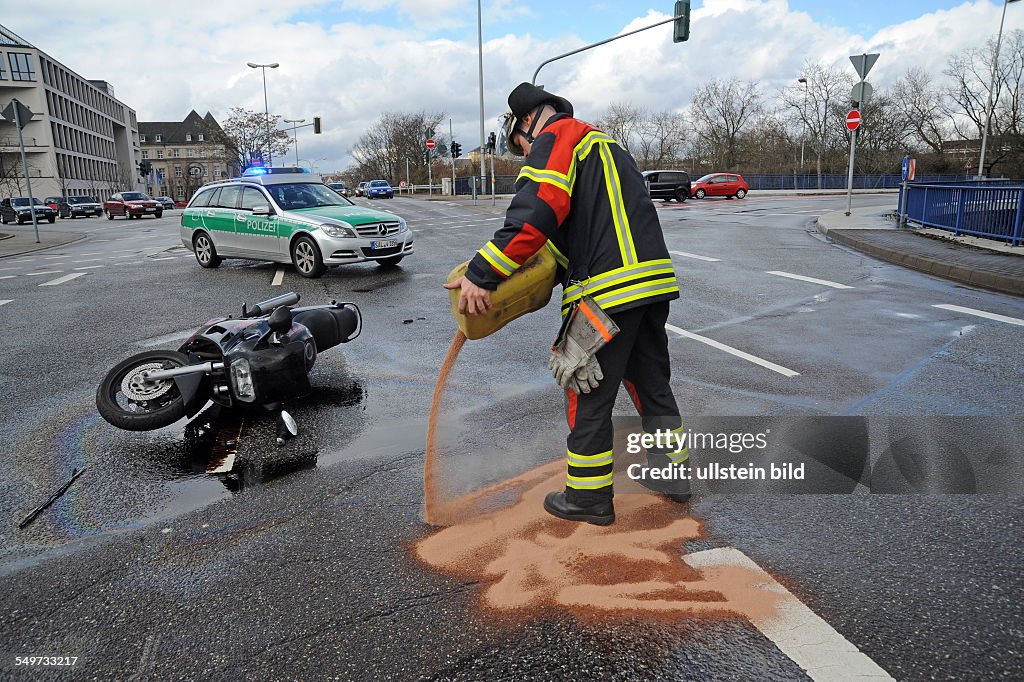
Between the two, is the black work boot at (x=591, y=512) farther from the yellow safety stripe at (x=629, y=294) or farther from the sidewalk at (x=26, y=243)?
the sidewalk at (x=26, y=243)

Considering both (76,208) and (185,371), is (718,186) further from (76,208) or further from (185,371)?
(76,208)

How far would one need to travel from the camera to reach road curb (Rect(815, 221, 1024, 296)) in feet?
30.8

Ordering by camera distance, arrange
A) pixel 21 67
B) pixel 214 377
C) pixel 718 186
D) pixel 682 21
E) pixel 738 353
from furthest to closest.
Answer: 1. pixel 21 67
2. pixel 718 186
3. pixel 682 21
4. pixel 738 353
5. pixel 214 377

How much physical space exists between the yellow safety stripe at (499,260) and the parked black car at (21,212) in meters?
47.7

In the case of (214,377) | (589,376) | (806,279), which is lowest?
(806,279)

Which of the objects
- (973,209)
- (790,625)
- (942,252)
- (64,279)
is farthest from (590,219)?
(973,209)

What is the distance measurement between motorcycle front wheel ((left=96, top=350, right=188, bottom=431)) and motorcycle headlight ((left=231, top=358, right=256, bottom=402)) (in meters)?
0.37

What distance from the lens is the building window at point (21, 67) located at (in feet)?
260

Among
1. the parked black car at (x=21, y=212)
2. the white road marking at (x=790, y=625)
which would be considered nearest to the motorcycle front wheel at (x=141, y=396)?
the white road marking at (x=790, y=625)

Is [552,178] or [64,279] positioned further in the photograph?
[64,279]

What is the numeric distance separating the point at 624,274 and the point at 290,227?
9.91 meters

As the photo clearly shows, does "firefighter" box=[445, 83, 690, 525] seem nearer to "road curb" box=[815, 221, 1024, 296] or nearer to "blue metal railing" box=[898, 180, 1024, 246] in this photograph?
"road curb" box=[815, 221, 1024, 296]

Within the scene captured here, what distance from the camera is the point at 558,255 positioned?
Answer: 10.8ft

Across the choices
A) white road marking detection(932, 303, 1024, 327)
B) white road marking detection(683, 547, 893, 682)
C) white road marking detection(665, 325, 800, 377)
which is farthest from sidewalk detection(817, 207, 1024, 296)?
white road marking detection(683, 547, 893, 682)
